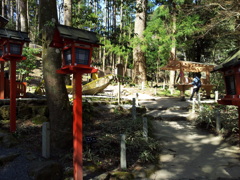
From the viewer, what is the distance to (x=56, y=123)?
16.3 ft

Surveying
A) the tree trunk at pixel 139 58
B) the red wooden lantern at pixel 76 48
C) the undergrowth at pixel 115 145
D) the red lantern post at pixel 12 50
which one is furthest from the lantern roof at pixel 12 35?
the tree trunk at pixel 139 58

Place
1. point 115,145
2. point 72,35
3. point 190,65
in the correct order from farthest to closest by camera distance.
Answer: point 190,65 < point 115,145 < point 72,35

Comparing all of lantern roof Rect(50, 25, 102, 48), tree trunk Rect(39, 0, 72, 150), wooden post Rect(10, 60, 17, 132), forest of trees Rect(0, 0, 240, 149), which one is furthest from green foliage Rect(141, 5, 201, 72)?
lantern roof Rect(50, 25, 102, 48)

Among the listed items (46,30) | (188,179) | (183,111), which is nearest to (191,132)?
(183,111)

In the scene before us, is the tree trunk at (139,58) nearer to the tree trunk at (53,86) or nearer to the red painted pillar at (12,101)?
the red painted pillar at (12,101)

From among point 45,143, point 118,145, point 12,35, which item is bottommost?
point 118,145

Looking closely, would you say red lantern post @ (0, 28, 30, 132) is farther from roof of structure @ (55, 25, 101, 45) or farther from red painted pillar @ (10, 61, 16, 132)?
roof of structure @ (55, 25, 101, 45)

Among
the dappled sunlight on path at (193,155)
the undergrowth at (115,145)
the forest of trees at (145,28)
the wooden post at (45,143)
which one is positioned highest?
the forest of trees at (145,28)

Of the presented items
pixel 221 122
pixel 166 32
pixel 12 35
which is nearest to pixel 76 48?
pixel 12 35

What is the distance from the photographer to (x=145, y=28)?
1838cm

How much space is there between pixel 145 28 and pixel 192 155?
48.2ft

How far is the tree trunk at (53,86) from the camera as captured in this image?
16.0ft

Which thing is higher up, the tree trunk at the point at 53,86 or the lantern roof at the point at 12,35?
the lantern roof at the point at 12,35

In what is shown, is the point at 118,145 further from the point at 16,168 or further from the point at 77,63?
the point at 77,63
